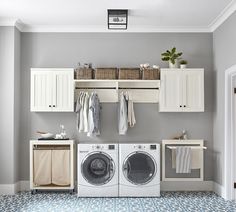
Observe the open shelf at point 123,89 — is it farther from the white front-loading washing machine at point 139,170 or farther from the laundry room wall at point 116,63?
the white front-loading washing machine at point 139,170

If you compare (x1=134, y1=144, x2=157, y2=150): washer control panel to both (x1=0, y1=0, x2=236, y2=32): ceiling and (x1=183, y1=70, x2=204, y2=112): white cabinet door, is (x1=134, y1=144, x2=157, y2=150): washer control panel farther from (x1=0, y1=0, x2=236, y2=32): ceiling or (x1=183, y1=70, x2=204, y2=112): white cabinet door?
(x1=0, y1=0, x2=236, y2=32): ceiling

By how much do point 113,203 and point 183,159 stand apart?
4.48 feet

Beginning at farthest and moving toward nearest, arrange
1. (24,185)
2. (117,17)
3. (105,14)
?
(24,185)
(105,14)
(117,17)

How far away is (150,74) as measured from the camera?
235 inches

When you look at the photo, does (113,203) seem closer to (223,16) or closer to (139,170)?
(139,170)

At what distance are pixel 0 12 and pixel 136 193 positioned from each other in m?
3.37

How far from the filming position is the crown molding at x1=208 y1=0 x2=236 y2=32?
5.15 m

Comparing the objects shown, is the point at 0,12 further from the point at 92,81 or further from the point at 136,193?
the point at 136,193

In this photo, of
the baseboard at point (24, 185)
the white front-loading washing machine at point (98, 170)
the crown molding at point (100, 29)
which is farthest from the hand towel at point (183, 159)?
the baseboard at point (24, 185)

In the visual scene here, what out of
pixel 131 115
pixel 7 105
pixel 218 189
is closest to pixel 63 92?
pixel 7 105

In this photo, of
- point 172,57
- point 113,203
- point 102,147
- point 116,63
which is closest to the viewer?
point 113,203

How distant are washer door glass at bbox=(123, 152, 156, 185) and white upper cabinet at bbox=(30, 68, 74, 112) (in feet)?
4.04

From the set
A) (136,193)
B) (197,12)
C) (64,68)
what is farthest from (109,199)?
(197,12)

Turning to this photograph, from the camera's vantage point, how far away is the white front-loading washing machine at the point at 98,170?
18.6 ft
